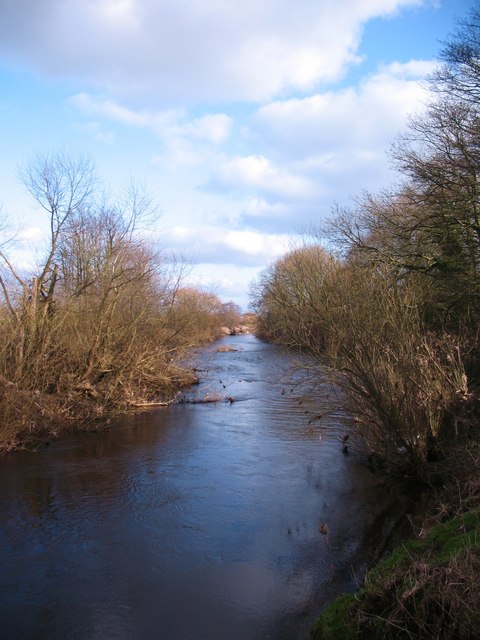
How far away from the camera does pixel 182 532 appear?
7.67m

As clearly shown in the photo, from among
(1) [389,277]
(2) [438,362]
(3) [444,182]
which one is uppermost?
(3) [444,182]


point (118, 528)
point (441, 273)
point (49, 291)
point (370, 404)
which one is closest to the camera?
point (118, 528)

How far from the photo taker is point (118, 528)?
7.84 metres

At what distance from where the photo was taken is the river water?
559 cm

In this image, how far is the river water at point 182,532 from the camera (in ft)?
18.3

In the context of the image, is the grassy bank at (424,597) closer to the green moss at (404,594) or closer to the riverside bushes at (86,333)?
the green moss at (404,594)

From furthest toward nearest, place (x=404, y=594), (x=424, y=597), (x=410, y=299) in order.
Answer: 1. (x=410, y=299)
2. (x=404, y=594)
3. (x=424, y=597)

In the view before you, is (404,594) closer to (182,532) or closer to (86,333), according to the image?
(182,532)

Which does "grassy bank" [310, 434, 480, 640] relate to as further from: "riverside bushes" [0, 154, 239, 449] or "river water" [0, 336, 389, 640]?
"riverside bushes" [0, 154, 239, 449]

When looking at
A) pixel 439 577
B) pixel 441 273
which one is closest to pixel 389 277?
pixel 441 273

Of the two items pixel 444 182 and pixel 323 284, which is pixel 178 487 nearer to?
pixel 323 284

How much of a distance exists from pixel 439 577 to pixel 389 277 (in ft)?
32.0

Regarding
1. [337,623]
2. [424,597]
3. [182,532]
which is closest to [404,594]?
[424,597]

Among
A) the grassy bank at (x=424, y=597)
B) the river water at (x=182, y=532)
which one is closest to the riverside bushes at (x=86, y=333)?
the river water at (x=182, y=532)
